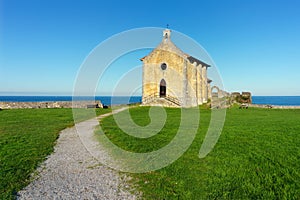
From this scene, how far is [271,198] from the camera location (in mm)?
5203

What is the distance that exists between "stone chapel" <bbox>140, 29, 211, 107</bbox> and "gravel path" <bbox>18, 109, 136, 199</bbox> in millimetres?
22897

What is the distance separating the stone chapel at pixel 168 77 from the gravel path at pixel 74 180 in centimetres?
2290

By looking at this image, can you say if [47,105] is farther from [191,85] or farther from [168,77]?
[191,85]

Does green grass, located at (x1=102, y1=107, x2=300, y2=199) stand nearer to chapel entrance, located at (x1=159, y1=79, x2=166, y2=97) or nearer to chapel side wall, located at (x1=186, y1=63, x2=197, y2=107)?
chapel side wall, located at (x1=186, y1=63, x2=197, y2=107)

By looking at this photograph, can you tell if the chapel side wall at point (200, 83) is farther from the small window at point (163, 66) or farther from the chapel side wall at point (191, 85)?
the small window at point (163, 66)

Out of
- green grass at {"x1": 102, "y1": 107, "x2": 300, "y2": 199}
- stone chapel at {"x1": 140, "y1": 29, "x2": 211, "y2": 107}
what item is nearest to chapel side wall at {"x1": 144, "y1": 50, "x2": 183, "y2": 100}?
stone chapel at {"x1": 140, "y1": 29, "x2": 211, "y2": 107}

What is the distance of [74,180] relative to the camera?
247 inches

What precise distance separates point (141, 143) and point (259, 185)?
5384 mm

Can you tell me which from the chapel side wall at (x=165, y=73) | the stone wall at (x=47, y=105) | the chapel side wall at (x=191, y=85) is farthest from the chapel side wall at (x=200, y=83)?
the stone wall at (x=47, y=105)

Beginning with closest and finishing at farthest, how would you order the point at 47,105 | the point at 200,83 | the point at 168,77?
the point at 47,105
the point at 168,77
the point at 200,83

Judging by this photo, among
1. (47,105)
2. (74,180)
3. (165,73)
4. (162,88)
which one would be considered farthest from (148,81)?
(74,180)

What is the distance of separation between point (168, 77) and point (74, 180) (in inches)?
1078

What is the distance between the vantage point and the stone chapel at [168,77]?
3141 centimetres

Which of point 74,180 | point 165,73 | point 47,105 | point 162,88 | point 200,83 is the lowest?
point 74,180
